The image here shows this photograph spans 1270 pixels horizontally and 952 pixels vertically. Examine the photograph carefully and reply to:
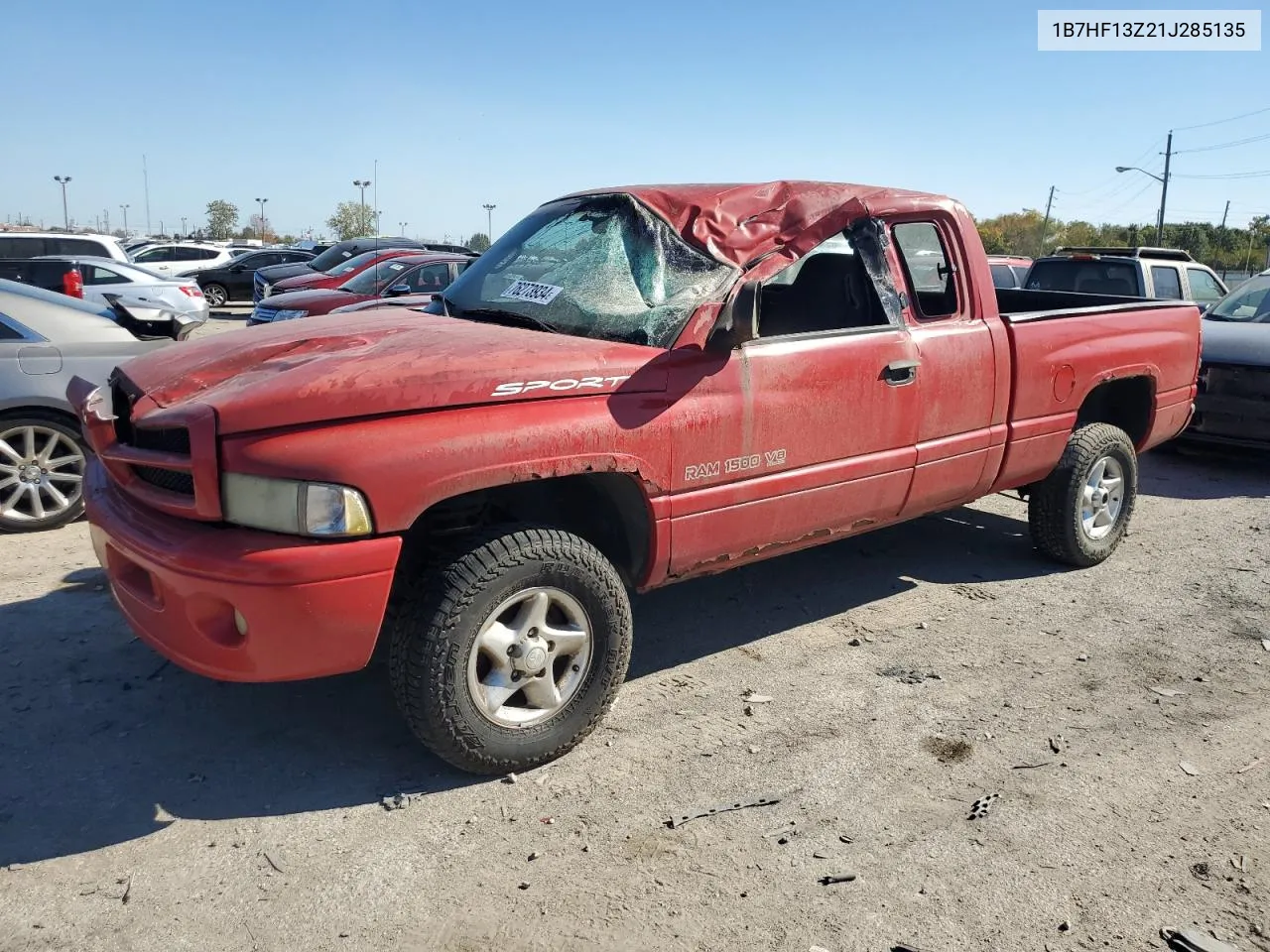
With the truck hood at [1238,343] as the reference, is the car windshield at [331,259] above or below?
above

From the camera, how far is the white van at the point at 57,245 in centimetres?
1554

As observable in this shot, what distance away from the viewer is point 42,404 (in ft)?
19.2

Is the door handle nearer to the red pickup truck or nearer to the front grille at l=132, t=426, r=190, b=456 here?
the red pickup truck

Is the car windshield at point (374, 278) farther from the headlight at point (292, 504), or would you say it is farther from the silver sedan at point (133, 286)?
the headlight at point (292, 504)

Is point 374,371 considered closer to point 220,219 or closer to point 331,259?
point 331,259

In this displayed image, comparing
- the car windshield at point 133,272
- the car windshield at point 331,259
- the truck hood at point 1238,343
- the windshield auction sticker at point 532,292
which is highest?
the car windshield at point 331,259

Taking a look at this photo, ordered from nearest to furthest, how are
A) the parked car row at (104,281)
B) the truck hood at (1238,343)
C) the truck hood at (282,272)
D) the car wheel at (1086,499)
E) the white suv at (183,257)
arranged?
the car wheel at (1086,499) → the truck hood at (1238,343) → the parked car row at (104,281) → the truck hood at (282,272) → the white suv at (183,257)

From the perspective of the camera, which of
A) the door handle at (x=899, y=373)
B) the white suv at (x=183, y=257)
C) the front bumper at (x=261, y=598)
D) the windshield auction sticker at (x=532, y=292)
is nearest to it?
the front bumper at (x=261, y=598)

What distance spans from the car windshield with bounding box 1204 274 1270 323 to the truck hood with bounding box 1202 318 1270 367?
0.36m

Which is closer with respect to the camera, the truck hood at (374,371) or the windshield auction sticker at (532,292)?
the truck hood at (374,371)

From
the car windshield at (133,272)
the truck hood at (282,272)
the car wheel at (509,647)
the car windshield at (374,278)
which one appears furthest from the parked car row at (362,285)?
the car wheel at (509,647)

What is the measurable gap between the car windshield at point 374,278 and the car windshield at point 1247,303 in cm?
923

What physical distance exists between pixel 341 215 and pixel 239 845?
258 ft

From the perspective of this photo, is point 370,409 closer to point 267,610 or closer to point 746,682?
point 267,610
